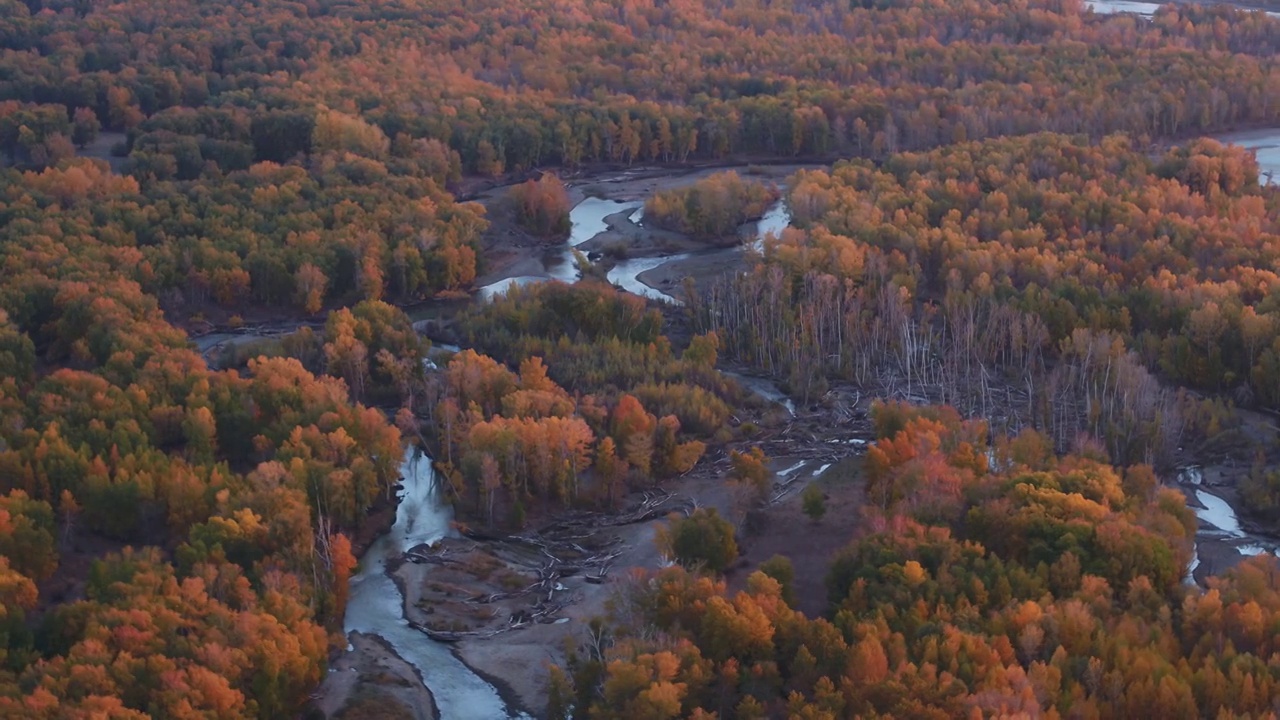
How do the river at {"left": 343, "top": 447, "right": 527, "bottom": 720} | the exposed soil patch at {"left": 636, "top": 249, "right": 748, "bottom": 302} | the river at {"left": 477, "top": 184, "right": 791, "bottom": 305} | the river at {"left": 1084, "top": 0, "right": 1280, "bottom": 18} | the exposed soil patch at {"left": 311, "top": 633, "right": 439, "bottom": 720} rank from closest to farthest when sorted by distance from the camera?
the exposed soil patch at {"left": 311, "top": 633, "right": 439, "bottom": 720}, the river at {"left": 343, "top": 447, "right": 527, "bottom": 720}, the exposed soil patch at {"left": 636, "top": 249, "right": 748, "bottom": 302}, the river at {"left": 477, "top": 184, "right": 791, "bottom": 305}, the river at {"left": 1084, "top": 0, "right": 1280, "bottom": 18}

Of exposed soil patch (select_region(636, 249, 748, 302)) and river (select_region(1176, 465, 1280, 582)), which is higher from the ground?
river (select_region(1176, 465, 1280, 582))

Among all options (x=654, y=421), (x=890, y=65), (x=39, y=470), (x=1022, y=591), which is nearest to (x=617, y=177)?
(x=890, y=65)

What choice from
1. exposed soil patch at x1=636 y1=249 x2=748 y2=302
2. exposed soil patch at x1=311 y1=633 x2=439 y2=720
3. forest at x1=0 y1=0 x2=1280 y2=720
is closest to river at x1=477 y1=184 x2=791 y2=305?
exposed soil patch at x1=636 y1=249 x2=748 y2=302

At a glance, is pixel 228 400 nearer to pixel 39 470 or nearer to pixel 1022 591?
pixel 39 470

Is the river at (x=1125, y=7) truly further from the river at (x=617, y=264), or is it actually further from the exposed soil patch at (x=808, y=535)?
the exposed soil patch at (x=808, y=535)

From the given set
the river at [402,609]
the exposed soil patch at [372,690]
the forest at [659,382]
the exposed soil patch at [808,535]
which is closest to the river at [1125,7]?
the forest at [659,382]

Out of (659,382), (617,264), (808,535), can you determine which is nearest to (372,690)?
(808,535)

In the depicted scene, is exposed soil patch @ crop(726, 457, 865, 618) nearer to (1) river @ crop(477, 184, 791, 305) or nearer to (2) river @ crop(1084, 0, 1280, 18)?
(1) river @ crop(477, 184, 791, 305)

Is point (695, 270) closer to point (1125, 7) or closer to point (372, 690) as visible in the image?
point (372, 690)
